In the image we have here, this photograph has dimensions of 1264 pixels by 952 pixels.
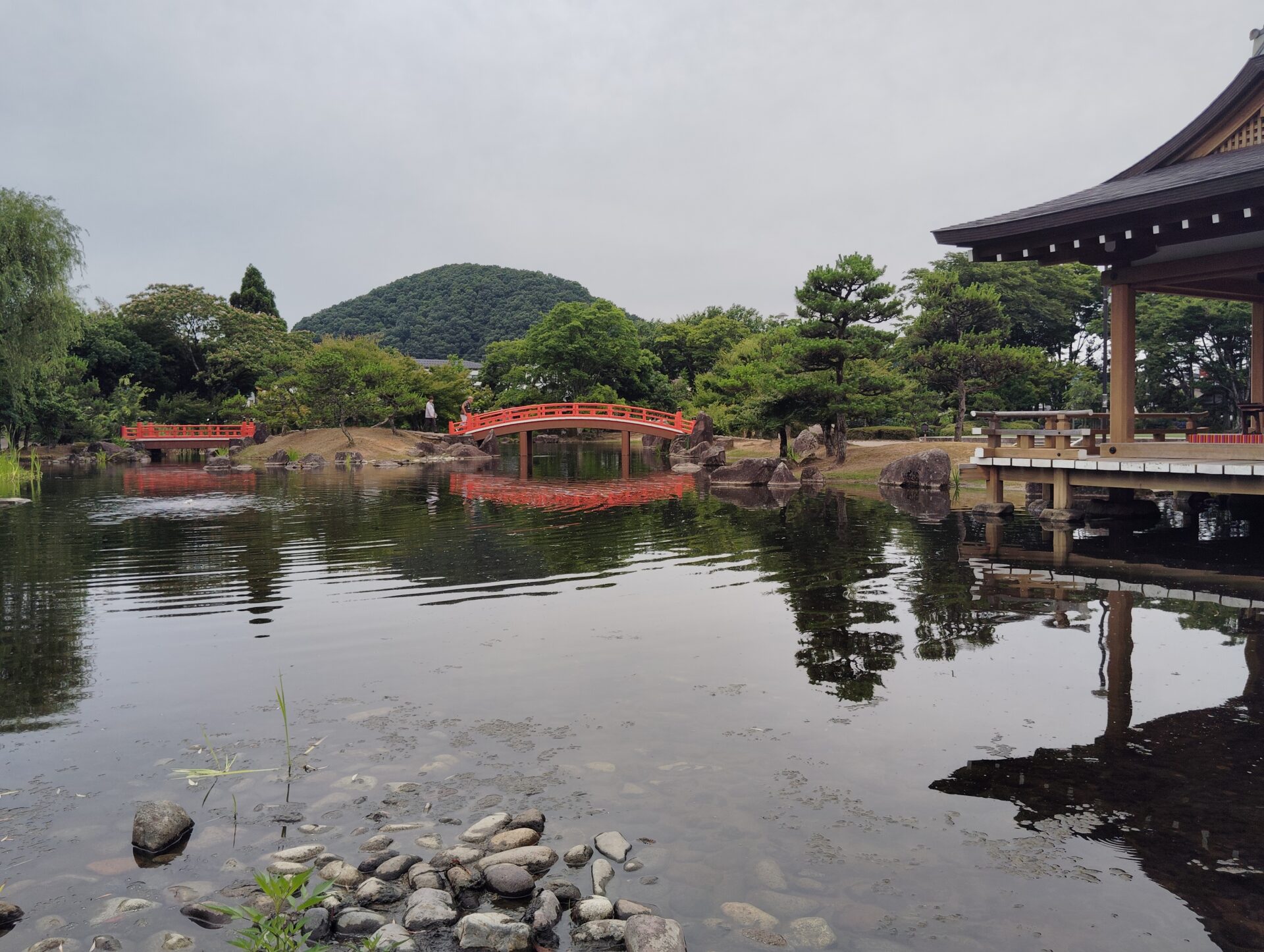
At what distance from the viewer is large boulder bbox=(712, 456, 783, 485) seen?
24.6 m

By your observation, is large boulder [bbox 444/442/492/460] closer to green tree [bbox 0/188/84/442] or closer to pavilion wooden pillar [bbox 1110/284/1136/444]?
green tree [bbox 0/188/84/442]

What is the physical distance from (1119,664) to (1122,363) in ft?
25.6

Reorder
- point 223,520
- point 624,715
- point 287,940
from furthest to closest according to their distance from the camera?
point 223,520
point 624,715
point 287,940

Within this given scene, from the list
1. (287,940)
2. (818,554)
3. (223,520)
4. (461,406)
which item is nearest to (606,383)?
(461,406)

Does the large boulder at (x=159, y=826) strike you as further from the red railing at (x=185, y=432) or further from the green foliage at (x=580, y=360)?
the green foliage at (x=580, y=360)

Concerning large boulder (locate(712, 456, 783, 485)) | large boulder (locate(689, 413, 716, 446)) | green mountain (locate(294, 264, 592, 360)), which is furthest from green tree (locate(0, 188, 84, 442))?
green mountain (locate(294, 264, 592, 360))

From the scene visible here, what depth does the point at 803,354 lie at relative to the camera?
80.5 ft

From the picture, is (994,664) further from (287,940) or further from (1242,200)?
(1242,200)

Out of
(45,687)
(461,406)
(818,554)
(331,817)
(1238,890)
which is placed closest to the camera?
(1238,890)

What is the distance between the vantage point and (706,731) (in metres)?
5.06

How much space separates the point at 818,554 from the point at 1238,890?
8.38m

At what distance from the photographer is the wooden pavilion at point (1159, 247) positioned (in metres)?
10.7

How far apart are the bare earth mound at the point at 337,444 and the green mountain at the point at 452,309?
3886cm

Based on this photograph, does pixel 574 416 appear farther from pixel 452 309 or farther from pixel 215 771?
pixel 452 309
